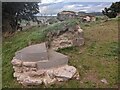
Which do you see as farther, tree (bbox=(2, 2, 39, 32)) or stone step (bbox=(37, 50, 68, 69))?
tree (bbox=(2, 2, 39, 32))

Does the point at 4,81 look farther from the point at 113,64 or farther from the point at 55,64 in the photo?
the point at 113,64

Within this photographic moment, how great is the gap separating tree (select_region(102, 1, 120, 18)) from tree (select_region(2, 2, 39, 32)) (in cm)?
366

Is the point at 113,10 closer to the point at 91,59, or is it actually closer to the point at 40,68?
the point at 91,59

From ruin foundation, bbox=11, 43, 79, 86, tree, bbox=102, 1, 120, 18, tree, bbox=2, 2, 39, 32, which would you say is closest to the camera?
ruin foundation, bbox=11, 43, 79, 86

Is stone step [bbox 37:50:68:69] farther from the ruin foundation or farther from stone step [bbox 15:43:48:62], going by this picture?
stone step [bbox 15:43:48:62]

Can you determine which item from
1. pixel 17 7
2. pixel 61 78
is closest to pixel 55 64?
pixel 61 78

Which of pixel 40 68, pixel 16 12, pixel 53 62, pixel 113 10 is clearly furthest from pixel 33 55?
pixel 113 10

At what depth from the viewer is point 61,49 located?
7.27 meters

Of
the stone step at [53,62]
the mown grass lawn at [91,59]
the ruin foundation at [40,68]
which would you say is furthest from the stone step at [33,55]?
Answer: the mown grass lawn at [91,59]

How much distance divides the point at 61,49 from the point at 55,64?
43.0 inches

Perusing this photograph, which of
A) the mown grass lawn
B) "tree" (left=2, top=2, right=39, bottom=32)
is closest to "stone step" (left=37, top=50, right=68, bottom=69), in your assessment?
the mown grass lawn

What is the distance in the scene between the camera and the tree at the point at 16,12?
12906mm

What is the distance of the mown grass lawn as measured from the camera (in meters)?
6.06

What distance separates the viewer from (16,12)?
13.8 metres
